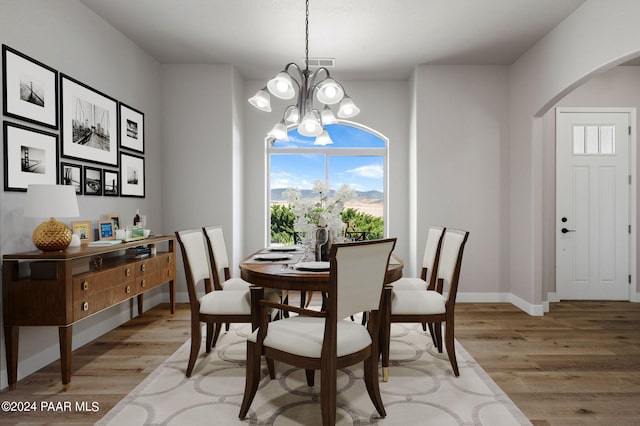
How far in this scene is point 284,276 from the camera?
7.13ft

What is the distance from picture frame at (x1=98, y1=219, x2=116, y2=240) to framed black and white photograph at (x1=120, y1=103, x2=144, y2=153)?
84 cm

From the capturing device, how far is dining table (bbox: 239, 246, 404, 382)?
2.15m

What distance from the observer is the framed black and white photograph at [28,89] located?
98.0 inches

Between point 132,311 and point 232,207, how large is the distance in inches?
61.7

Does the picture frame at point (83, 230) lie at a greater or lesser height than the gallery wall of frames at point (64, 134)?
lesser

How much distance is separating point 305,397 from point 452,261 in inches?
53.0

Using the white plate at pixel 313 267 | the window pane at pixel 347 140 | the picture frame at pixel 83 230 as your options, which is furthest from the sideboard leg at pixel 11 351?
the window pane at pixel 347 140

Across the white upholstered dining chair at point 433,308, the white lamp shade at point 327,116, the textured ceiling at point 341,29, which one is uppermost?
the textured ceiling at point 341,29

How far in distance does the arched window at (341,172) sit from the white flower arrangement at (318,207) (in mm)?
2653

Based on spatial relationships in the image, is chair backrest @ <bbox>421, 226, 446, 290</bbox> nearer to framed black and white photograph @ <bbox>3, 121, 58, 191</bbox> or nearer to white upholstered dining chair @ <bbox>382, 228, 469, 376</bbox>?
white upholstered dining chair @ <bbox>382, 228, 469, 376</bbox>

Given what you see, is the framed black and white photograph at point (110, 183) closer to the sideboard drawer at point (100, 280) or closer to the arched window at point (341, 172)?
the sideboard drawer at point (100, 280)

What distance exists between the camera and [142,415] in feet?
6.97

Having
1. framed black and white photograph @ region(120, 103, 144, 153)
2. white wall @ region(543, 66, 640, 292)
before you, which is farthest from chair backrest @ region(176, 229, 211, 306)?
white wall @ region(543, 66, 640, 292)

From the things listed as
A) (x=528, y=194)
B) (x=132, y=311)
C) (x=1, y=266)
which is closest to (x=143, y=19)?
(x=1, y=266)
